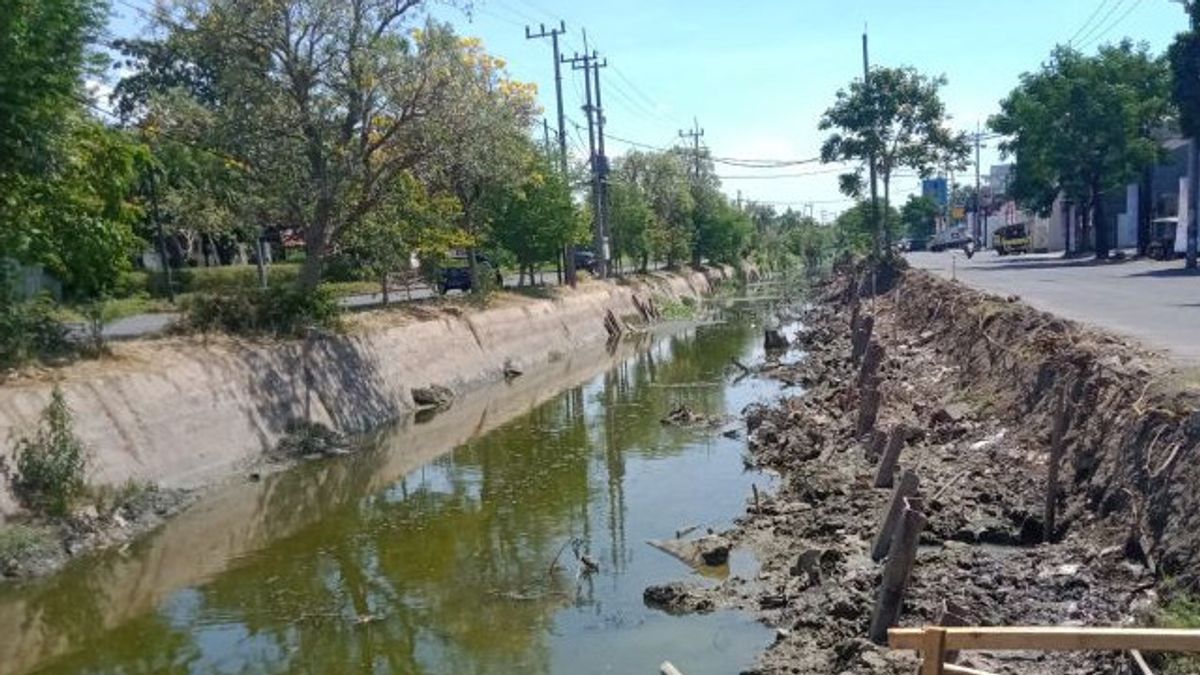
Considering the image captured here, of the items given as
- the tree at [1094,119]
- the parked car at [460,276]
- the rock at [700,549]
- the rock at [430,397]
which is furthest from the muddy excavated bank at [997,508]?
the tree at [1094,119]

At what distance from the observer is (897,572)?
857cm

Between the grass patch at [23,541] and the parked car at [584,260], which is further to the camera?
the parked car at [584,260]

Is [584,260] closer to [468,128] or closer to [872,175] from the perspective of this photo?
[872,175]

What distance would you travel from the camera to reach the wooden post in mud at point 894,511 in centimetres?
958

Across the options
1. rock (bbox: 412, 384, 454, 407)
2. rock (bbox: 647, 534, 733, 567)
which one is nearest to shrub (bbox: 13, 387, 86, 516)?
rock (bbox: 647, 534, 733, 567)

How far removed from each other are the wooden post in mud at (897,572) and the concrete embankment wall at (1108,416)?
186cm

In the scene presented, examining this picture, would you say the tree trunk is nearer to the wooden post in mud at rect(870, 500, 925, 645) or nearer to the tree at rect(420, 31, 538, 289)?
the tree at rect(420, 31, 538, 289)

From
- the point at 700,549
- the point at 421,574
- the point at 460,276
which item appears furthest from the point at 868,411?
the point at 460,276

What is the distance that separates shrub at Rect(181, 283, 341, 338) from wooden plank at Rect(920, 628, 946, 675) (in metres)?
19.2

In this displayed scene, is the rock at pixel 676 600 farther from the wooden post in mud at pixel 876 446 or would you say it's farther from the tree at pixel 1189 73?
the tree at pixel 1189 73

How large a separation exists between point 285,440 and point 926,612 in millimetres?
14047

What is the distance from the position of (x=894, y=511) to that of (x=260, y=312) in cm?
1632

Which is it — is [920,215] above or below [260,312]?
above

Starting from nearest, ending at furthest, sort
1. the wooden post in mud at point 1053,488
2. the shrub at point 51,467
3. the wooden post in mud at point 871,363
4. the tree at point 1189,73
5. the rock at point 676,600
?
the wooden post in mud at point 1053,488 < the rock at point 676,600 < the shrub at point 51,467 < the wooden post in mud at point 871,363 < the tree at point 1189,73
